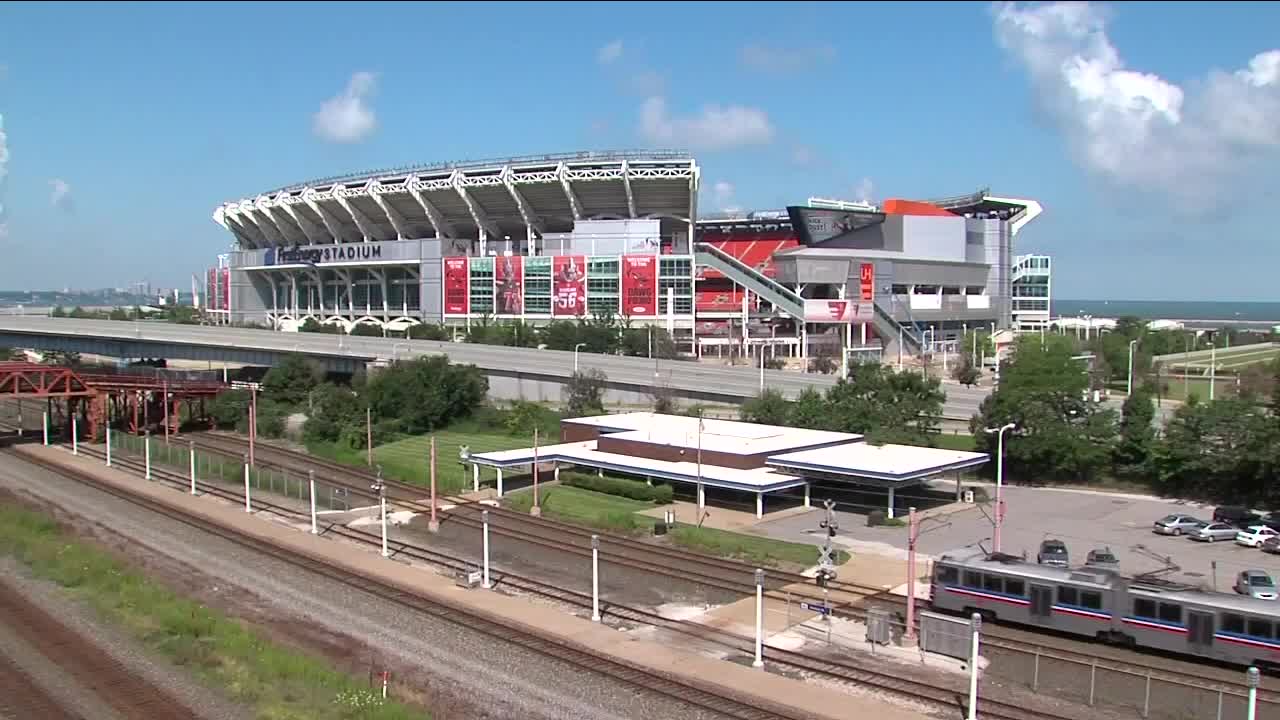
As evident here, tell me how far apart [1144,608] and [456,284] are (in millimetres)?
105524

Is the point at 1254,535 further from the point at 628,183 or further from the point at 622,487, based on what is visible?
the point at 628,183

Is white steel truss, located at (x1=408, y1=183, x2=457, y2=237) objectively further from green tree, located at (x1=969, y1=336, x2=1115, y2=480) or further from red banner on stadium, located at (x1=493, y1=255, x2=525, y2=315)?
green tree, located at (x1=969, y1=336, x2=1115, y2=480)

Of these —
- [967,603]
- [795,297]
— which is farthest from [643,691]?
[795,297]

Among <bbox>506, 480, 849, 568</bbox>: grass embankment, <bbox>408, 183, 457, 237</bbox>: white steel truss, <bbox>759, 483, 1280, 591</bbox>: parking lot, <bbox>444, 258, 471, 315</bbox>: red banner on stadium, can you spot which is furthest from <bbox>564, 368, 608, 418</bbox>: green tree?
<bbox>408, 183, 457, 237</bbox>: white steel truss

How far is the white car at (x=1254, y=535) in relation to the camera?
119 feet

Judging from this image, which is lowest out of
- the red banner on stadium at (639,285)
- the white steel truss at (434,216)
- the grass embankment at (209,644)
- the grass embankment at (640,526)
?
the grass embankment at (640,526)

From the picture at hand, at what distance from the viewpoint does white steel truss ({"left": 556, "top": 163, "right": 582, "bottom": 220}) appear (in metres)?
112

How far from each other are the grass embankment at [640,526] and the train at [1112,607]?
278 inches

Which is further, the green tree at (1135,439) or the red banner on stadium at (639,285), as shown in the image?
the red banner on stadium at (639,285)

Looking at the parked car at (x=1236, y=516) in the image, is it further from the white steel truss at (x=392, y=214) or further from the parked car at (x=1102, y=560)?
the white steel truss at (x=392, y=214)

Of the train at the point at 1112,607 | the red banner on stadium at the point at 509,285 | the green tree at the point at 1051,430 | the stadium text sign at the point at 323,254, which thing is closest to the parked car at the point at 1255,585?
the train at the point at 1112,607

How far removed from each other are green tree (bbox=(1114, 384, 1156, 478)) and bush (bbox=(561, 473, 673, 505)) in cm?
2108

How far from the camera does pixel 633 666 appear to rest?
23.5 metres

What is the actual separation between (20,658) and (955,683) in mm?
20815
